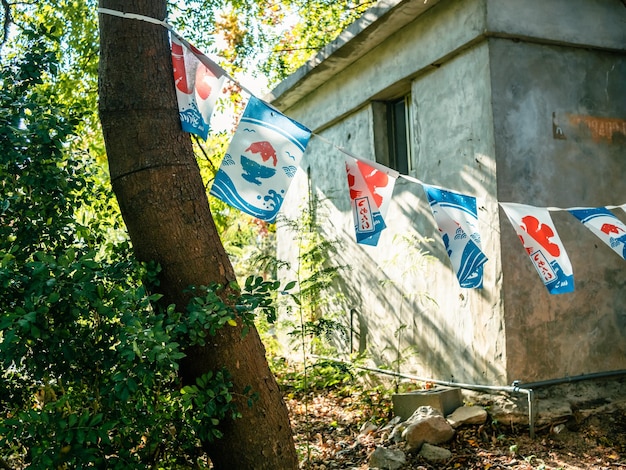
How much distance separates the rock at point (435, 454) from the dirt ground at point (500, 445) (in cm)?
4

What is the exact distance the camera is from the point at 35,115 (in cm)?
400

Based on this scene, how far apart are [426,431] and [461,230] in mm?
1740

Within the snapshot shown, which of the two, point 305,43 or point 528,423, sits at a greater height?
point 305,43

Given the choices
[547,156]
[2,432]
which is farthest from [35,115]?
[547,156]

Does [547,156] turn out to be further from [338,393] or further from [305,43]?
[305,43]

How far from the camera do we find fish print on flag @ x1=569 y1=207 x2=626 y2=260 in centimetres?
501

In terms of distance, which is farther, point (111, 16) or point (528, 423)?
point (528, 423)

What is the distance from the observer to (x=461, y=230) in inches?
187

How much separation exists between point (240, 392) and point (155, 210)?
1185 millimetres

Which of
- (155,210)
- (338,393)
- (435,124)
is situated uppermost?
(435,124)

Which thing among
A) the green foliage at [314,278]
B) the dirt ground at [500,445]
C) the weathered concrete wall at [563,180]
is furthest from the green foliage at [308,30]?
the dirt ground at [500,445]

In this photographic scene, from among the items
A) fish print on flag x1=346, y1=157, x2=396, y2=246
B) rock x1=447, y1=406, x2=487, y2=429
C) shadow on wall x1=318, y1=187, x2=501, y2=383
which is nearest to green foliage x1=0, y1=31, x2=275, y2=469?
fish print on flag x1=346, y1=157, x2=396, y2=246

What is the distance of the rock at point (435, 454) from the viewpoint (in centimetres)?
517

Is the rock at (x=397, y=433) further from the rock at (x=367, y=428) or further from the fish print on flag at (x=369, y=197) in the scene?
the fish print on flag at (x=369, y=197)
